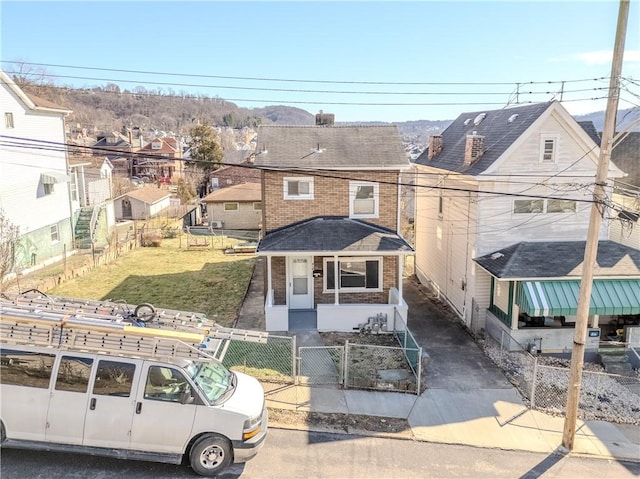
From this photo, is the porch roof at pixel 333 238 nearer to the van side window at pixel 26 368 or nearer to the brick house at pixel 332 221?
the brick house at pixel 332 221

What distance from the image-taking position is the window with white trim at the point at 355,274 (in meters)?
17.8

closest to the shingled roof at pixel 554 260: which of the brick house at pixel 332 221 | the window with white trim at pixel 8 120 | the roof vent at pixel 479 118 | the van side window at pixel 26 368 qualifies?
the brick house at pixel 332 221

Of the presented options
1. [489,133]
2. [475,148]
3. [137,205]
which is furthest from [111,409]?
[137,205]

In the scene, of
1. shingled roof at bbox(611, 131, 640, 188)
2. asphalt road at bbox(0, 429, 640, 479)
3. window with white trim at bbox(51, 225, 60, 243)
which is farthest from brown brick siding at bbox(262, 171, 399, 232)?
window with white trim at bbox(51, 225, 60, 243)

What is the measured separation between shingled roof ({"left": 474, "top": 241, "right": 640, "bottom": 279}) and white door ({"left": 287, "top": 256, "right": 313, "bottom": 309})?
21.3 feet

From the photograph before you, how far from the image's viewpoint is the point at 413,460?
9.70 metres

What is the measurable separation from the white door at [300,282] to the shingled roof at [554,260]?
6.50 metres

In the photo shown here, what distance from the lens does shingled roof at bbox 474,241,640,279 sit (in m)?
16.2

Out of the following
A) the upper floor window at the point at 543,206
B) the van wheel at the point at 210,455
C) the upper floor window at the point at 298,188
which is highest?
the upper floor window at the point at 298,188

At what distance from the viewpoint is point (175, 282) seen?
2297 centimetres

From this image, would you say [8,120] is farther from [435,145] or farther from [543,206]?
[543,206]

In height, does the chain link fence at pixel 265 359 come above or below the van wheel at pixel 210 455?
below

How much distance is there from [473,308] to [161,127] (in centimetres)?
13055

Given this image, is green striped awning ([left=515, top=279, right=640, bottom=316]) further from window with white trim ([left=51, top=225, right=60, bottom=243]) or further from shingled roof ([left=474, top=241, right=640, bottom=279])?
window with white trim ([left=51, top=225, right=60, bottom=243])
